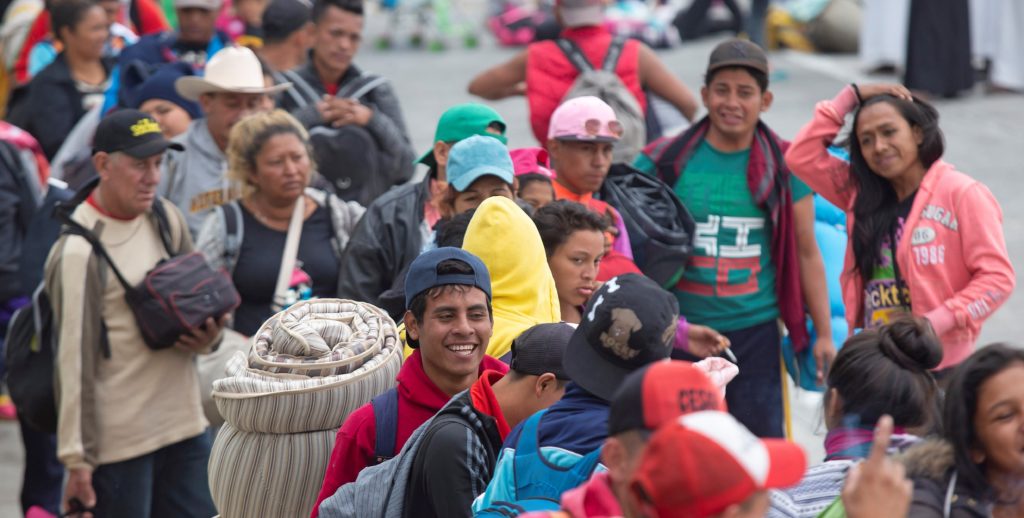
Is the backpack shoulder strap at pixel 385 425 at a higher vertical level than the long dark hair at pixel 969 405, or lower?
lower

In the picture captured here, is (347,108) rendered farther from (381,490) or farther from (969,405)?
(969,405)

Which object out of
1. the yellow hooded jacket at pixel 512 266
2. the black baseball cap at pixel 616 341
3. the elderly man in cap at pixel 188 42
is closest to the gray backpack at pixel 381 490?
the black baseball cap at pixel 616 341

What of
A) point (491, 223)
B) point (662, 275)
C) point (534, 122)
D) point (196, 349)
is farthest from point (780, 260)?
point (196, 349)

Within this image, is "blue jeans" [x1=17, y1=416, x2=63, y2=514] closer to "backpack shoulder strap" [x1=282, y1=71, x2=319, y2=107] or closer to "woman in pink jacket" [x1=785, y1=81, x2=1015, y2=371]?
"backpack shoulder strap" [x1=282, y1=71, x2=319, y2=107]

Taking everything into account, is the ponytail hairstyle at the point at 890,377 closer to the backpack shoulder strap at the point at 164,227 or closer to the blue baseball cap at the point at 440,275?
the blue baseball cap at the point at 440,275

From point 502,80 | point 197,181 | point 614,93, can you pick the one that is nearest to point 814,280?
point 614,93

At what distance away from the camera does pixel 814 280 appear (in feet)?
20.5

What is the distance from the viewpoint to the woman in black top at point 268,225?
239 inches

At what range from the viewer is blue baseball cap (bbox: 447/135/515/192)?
529cm

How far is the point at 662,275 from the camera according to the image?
19.7ft

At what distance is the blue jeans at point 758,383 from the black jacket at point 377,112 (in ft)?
7.15

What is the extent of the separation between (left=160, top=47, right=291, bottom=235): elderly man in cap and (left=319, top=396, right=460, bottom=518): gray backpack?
3.02 m

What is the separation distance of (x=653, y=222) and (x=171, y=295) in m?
1.96

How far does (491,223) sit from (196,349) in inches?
69.6
